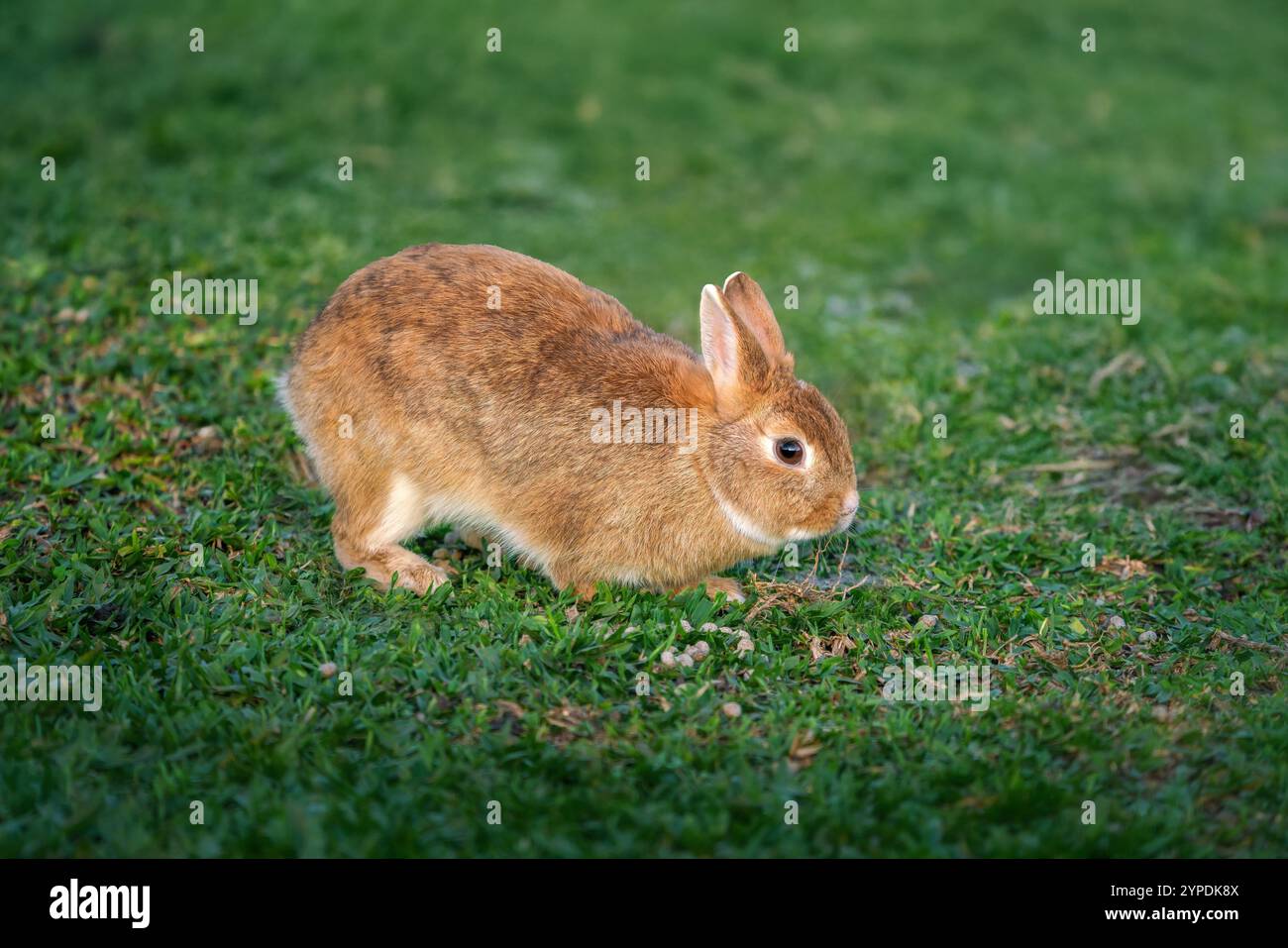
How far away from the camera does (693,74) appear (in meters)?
13.4

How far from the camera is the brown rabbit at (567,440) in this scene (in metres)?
5.44

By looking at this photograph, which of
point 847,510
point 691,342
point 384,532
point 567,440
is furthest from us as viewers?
point 691,342

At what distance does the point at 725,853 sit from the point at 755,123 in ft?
32.1

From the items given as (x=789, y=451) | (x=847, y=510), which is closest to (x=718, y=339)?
(x=789, y=451)

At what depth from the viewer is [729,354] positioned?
5.44 meters

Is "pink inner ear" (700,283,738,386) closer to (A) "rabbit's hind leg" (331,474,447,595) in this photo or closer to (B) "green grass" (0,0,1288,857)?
(B) "green grass" (0,0,1288,857)

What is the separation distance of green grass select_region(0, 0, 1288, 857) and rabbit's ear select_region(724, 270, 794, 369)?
1.04 m

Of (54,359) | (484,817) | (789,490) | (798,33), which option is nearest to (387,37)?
(798,33)

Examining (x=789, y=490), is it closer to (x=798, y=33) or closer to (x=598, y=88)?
(x=598, y=88)

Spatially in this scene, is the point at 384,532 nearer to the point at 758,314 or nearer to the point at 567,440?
the point at 567,440

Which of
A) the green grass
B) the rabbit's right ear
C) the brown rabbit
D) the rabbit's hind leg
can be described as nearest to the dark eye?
the brown rabbit

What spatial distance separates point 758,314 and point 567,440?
0.95 metres

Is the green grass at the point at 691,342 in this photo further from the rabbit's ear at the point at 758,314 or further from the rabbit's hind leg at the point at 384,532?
the rabbit's ear at the point at 758,314

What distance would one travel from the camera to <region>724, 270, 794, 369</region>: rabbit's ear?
18.2 ft
